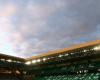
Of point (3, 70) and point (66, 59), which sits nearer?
point (66, 59)

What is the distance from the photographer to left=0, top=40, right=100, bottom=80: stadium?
44156 mm

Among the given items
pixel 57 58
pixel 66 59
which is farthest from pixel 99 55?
pixel 57 58

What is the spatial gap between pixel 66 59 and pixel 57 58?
319cm

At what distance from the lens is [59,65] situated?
171ft

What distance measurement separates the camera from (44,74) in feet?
182

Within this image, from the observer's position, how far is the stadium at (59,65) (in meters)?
44.2

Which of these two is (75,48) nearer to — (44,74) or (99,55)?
(99,55)

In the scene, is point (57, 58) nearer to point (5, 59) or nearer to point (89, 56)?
point (89, 56)

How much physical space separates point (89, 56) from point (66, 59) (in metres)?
7.02

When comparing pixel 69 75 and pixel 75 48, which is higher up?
pixel 75 48

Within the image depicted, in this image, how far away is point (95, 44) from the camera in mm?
42094

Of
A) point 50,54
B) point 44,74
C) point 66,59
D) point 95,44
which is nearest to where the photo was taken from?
point 95,44

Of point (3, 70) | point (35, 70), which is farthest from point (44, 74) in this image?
point (3, 70)

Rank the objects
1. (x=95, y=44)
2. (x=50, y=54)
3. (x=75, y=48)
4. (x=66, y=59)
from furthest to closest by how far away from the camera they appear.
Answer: (x=50, y=54) → (x=66, y=59) → (x=75, y=48) → (x=95, y=44)
